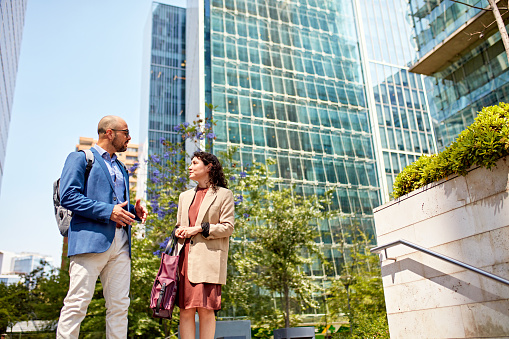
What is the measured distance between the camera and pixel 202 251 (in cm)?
420

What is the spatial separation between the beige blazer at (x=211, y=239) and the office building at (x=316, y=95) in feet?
90.9

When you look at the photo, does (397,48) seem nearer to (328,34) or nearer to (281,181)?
(328,34)

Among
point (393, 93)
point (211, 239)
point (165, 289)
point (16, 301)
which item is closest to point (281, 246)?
point (16, 301)

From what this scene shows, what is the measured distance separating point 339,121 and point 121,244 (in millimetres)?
35876

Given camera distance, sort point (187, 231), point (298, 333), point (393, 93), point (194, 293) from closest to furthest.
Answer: point (194, 293)
point (187, 231)
point (298, 333)
point (393, 93)

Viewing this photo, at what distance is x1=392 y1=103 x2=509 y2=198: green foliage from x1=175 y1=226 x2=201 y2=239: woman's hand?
307cm

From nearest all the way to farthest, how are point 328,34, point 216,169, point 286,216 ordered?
point 216,169 < point 286,216 < point 328,34

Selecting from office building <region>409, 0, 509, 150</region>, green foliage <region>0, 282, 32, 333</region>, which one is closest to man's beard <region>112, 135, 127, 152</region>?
green foliage <region>0, 282, 32, 333</region>

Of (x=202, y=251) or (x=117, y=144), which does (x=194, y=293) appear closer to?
(x=202, y=251)

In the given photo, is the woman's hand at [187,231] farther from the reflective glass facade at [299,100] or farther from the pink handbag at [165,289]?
the reflective glass facade at [299,100]

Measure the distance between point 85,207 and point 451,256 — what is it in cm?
406

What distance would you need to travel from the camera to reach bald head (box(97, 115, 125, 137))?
4.00 metres

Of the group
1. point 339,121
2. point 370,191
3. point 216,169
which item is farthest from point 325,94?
point 216,169

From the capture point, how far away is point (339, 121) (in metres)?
38.2
